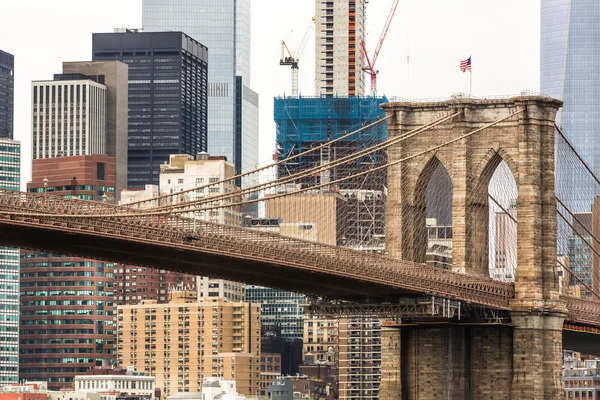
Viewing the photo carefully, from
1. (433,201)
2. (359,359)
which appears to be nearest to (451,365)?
(433,201)

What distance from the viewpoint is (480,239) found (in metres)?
102

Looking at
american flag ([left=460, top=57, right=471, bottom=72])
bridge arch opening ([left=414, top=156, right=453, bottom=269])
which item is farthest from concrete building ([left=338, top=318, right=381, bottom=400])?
american flag ([left=460, top=57, right=471, bottom=72])

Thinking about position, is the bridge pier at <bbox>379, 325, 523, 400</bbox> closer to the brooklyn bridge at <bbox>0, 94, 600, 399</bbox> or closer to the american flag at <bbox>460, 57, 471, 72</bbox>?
the brooklyn bridge at <bbox>0, 94, 600, 399</bbox>

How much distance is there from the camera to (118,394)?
199250mm

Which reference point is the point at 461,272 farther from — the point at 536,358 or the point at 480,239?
the point at 536,358

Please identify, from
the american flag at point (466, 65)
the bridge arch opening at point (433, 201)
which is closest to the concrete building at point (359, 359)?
the bridge arch opening at point (433, 201)

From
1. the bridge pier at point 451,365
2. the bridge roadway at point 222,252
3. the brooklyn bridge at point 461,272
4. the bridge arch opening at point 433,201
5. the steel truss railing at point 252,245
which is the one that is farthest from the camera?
the bridge arch opening at point 433,201

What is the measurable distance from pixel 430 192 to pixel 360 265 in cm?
3252

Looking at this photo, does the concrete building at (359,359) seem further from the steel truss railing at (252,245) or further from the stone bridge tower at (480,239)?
A: the steel truss railing at (252,245)

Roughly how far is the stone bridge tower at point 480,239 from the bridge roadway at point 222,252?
191 centimetres

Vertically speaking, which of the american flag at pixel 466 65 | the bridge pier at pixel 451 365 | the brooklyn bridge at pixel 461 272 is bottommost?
the bridge pier at pixel 451 365

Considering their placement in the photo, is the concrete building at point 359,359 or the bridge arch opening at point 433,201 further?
the concrete building at point 359,359

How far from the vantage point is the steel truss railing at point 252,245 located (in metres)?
79.1

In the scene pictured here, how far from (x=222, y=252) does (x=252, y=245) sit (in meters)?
2.11
